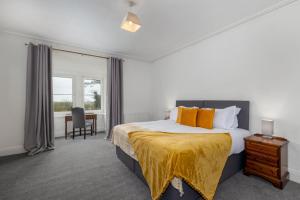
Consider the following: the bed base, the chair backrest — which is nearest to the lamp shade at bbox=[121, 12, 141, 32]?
the bed base

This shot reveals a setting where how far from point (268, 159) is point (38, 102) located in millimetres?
4500

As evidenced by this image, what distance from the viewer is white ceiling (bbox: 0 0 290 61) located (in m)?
2.31

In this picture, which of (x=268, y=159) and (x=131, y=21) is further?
(x=131, y=21)

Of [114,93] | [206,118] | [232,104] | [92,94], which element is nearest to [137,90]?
[114,93]

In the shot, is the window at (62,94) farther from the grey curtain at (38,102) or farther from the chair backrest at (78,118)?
the grey curtain at (38,102)

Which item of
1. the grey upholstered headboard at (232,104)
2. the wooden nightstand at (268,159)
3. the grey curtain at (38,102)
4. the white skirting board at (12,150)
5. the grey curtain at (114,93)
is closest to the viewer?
the wooden nightstand at (268,159)

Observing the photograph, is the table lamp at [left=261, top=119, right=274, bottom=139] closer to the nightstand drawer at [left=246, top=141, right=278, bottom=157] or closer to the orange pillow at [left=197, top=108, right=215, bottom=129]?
the nightstand drawer at [left=246, top=141, right=278, bottom=157]

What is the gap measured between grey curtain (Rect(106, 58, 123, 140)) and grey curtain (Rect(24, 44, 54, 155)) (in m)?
1.51

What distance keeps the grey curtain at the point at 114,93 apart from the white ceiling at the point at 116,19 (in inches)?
33.0

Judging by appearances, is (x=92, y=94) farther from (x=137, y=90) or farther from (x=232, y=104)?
(x=232, y=104)

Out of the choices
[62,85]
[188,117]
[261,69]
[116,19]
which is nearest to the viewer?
[261,69]

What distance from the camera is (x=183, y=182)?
157 cm

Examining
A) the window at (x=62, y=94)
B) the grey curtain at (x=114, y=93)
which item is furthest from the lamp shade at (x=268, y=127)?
the window at (x=62, y=94)

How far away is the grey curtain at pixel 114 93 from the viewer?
15.0 feet
